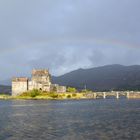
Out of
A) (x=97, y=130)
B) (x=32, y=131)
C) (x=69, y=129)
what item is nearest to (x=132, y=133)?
(x=97, y=130)

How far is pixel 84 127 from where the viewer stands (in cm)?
10806

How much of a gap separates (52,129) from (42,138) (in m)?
16.3

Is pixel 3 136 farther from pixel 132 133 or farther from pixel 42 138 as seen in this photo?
pixel 132 133

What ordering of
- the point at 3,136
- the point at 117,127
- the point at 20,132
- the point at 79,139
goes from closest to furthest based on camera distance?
the point at 79,139
the point at 3,136
the point at 20,132
the point at 117,127

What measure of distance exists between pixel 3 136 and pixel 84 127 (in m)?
24.7

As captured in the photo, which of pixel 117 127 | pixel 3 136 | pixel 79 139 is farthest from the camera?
pixel 117 127

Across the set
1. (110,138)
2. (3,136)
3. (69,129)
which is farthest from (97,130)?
(3,136)

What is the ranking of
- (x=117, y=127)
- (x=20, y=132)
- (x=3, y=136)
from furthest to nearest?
(x=117, y=127) → (x=20, y=132) → (x=3, y=136)

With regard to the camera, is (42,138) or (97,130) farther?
(97,130)

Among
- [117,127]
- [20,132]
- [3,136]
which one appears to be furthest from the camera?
[117,127]

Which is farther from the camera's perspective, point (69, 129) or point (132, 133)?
point (69, 129)

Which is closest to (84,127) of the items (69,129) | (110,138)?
(69,129)

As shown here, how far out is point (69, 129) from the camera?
103062mm

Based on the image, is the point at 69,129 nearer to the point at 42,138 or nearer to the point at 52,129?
the point at 52,129
